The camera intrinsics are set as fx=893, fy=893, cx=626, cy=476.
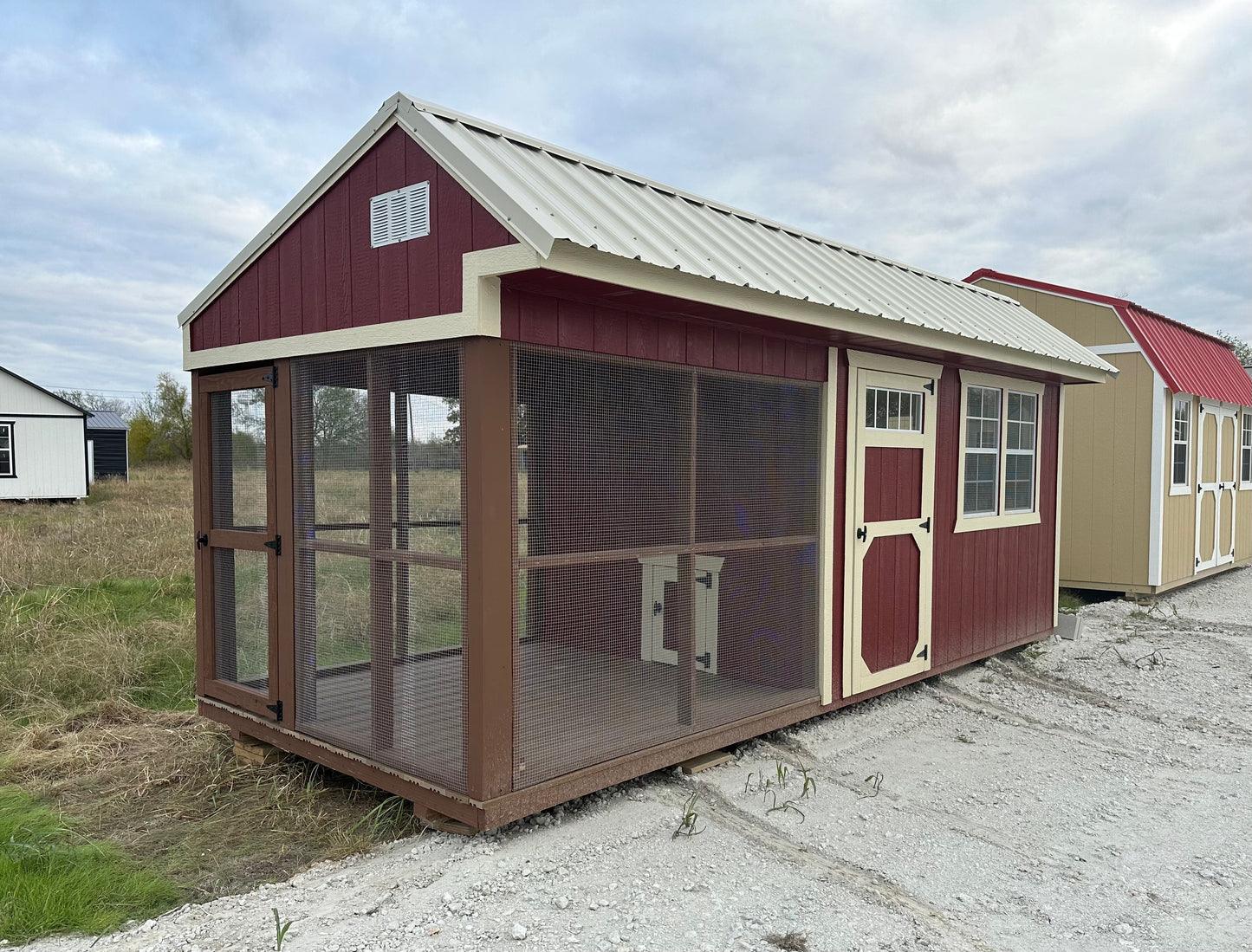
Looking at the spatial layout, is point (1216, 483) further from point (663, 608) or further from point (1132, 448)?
point (663, 608)

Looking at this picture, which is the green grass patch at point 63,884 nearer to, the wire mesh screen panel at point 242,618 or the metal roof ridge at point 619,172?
the wire mesh screen panel at point 242,618

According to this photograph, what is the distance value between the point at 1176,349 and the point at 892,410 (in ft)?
22.6

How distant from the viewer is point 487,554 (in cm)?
323

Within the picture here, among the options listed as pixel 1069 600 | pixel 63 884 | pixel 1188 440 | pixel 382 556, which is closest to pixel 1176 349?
pixel 1188 440

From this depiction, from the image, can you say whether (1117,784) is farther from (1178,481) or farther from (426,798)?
(1178,481)

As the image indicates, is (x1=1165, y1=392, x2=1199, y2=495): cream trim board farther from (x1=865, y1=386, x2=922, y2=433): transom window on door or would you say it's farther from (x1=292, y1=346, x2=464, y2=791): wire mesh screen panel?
(x1=292, y1=346, x2=464, y2=791): wire mesh screen panel

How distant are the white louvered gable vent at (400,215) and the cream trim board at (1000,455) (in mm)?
3907

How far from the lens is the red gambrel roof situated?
954 cm

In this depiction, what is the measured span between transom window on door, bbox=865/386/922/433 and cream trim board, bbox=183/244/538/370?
2726 mm

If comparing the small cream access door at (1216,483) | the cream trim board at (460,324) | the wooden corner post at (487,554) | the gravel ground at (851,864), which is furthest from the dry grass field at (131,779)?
the small cream access door at (1216,483)

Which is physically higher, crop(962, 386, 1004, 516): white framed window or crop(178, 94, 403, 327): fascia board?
crop(178, 94, 403, 327): fascia board

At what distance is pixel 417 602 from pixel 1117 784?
3.38 meters

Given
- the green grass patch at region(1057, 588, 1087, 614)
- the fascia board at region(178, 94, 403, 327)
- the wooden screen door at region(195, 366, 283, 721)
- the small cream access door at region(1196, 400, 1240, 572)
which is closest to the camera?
the fascia board at region(178, 94, 403, 327)

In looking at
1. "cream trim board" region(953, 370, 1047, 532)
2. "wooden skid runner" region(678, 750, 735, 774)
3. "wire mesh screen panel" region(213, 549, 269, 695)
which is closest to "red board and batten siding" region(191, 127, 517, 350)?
"wire mesh screen panel" region(213, 549, 269, 695)
